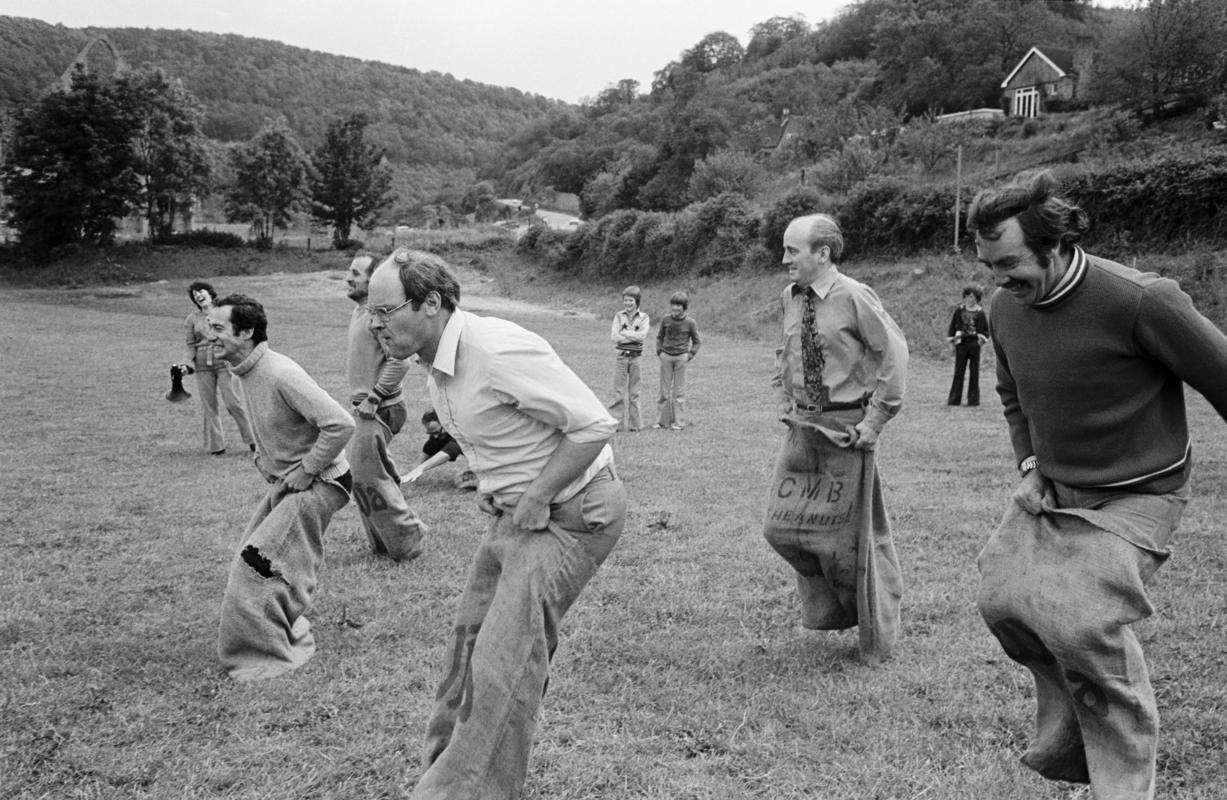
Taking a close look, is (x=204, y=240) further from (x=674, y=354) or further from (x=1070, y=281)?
(x=1070, y=281)

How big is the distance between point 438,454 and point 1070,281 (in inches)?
315

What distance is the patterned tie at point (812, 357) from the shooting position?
5031 millimetres

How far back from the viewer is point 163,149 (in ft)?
177

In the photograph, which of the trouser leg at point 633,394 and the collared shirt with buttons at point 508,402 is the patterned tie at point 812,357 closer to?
the collared shirt with buttons at point 508,402

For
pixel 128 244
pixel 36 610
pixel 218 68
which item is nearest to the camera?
pixel 36 610

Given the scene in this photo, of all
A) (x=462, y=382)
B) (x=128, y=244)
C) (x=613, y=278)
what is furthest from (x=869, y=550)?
(x=128, y=244)

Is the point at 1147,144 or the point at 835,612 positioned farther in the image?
the point at 1147,144

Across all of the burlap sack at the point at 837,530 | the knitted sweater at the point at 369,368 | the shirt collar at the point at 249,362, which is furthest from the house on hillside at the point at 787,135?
the shirt collar at the point at 249,362

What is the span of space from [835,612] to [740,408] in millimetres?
11145

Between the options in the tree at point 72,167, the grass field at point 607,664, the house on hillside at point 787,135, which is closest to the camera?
the grass field at point 607,664

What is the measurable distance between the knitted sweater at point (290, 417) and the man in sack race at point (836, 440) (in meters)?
2.45

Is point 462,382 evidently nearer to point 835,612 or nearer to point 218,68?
point 835,612

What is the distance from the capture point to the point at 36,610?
6164 mm

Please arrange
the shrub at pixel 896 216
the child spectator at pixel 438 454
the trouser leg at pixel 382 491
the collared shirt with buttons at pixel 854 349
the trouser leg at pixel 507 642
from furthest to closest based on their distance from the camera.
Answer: the shrub at pixel 896 216
the child spectator at pixel 438 454
the trouser leg at pixel 382 491
the collared shirt with buttons at pixel 854 349
the trouser leg at pixel 507 642
